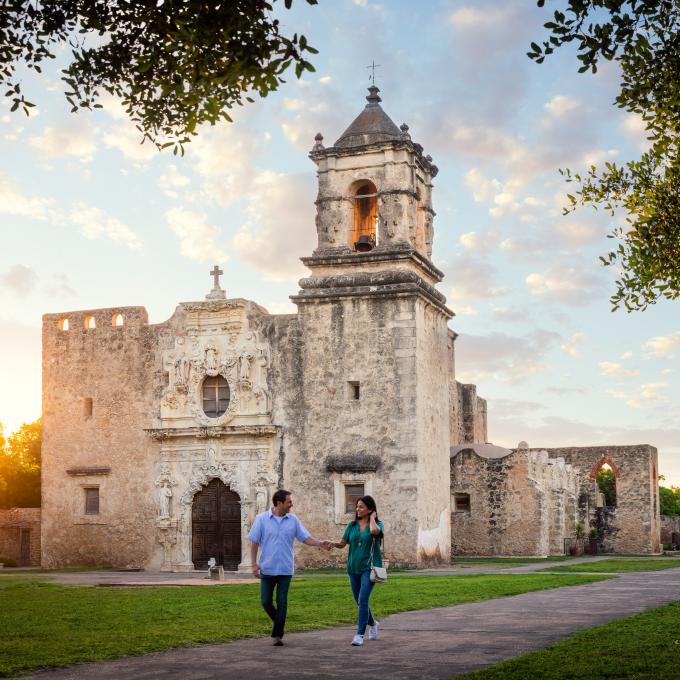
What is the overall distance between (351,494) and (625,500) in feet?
57.9

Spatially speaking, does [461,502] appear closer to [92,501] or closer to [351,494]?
[351,494]

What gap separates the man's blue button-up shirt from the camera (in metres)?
11.5

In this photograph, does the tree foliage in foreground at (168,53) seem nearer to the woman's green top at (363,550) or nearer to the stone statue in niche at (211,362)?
the woman's green top at (363,550)

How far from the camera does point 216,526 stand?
29.8 meters

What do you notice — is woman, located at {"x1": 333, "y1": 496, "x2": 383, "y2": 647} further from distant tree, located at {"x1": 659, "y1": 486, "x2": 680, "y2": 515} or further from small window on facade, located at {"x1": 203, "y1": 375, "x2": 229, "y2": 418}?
distant tree, located at {"x1": 659, "y1": 486, "x2": 680, "y2": 515}

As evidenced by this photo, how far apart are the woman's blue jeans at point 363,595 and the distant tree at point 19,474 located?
1252 inches

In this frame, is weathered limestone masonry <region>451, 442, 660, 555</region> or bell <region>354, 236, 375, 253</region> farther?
weathered limestone masonry <region>451, 442, 660, 555</region>

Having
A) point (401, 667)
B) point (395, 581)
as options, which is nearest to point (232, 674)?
point (401, 667)

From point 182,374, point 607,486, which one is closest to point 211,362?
point 182,374

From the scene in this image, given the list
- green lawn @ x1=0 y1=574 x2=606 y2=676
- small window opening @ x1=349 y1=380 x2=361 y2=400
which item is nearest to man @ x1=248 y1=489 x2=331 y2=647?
green lawn @ x1=0 y1=574 x2=606 y2=676

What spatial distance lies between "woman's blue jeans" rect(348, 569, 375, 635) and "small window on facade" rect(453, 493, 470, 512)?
74.8 feet

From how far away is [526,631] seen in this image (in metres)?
12.3

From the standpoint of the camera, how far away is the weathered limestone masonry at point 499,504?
33.6 meters

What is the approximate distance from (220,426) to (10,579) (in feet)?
22.7
